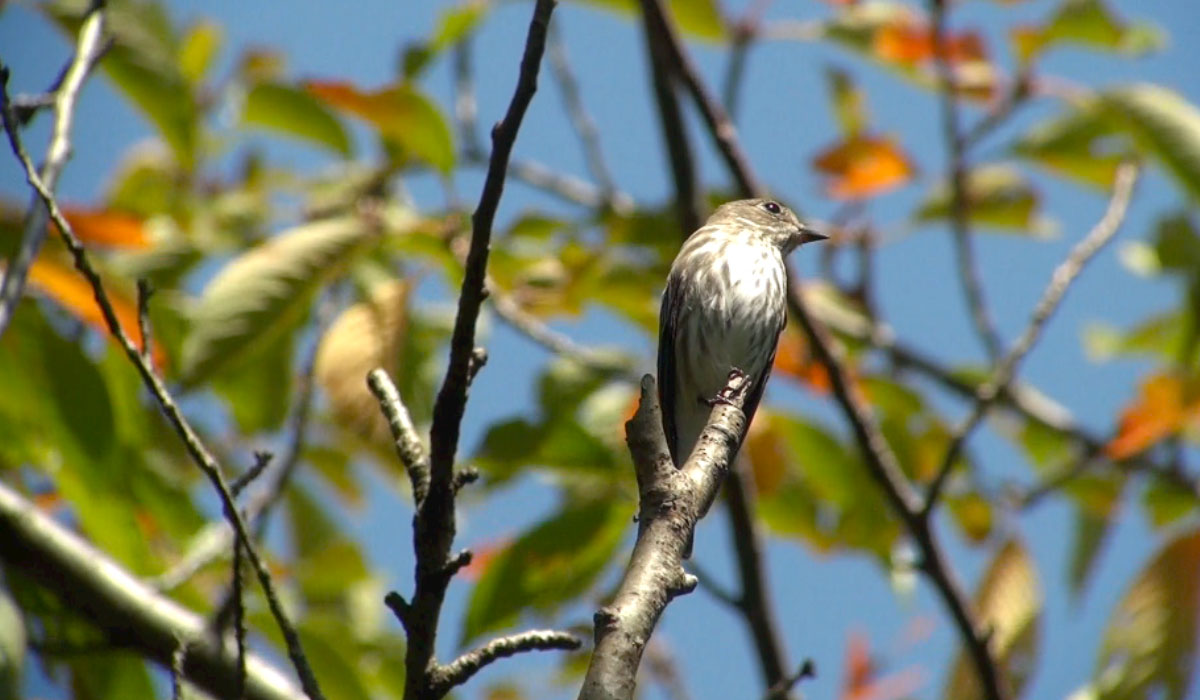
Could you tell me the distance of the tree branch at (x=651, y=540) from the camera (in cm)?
177

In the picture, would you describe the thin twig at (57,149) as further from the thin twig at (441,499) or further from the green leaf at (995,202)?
the green leaf at (995,202)

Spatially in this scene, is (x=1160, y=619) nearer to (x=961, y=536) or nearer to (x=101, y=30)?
(x=961, y=536)

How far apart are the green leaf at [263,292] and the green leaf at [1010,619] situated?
2.25 m

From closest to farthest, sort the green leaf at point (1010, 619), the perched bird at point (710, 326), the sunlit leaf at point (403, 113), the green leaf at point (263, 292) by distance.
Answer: the green leaf at point (263, 292)
the sunlit leaf at point (403, 113)
the green leaf at point (1010, 619)
the perched bird at point (710, 326)

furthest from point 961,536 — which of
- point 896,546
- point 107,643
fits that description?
point 107,643

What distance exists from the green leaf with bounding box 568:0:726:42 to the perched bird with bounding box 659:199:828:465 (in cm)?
63

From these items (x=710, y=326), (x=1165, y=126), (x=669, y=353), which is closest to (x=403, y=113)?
(x=669, y=353)

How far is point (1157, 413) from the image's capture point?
4539mm

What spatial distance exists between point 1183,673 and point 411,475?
2581mm

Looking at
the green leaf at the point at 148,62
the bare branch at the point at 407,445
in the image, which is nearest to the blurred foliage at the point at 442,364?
the green leaf at the point at 148,62

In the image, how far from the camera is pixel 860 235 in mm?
5449

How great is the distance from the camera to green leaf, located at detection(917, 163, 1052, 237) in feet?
17.9

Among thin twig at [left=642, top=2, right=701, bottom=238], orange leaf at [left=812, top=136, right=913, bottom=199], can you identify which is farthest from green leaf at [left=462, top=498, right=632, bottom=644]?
orange leaf at [left=812, top=136, right=913, bottom=199]

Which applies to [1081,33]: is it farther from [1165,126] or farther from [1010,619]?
[1010,619]
